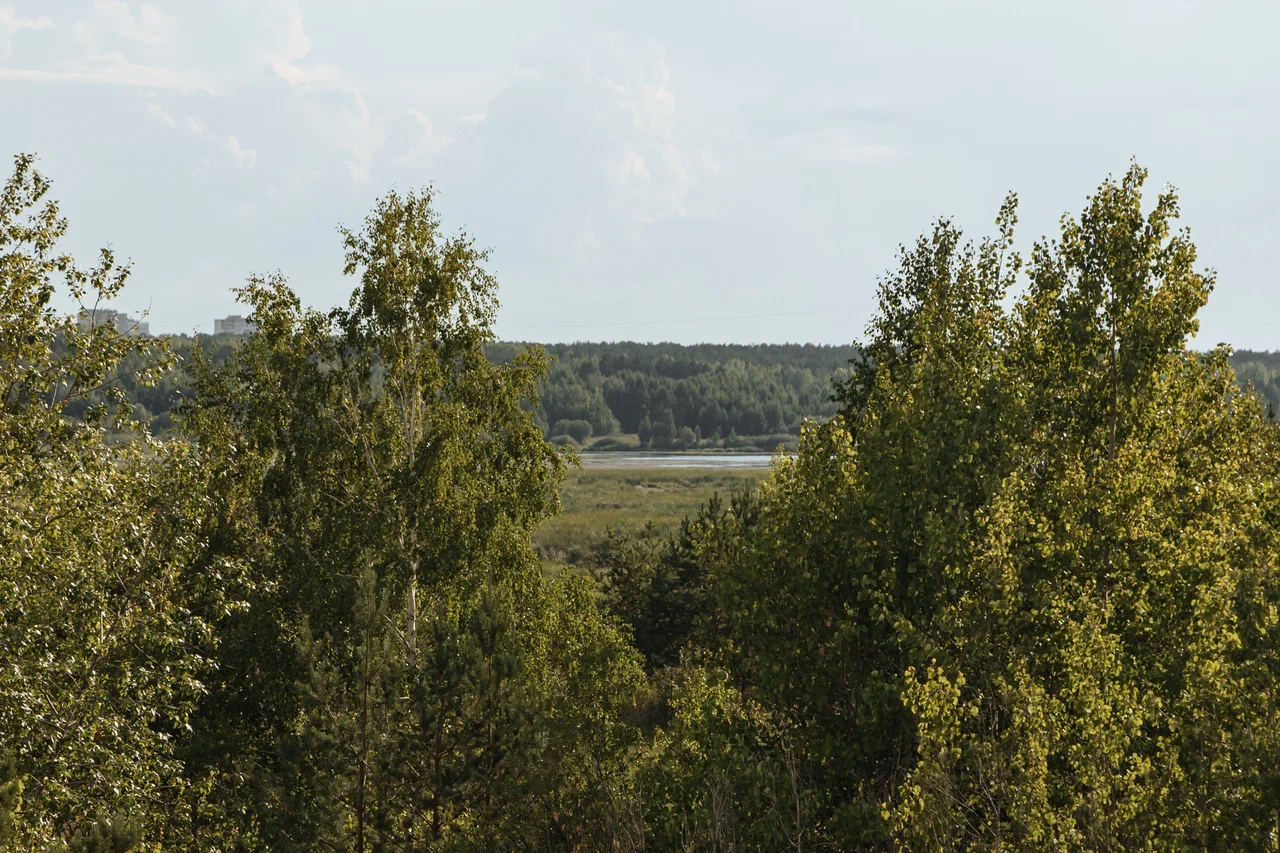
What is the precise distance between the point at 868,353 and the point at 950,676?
34.7 feet

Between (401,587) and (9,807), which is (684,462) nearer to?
(401,587)

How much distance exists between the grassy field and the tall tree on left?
205 feet

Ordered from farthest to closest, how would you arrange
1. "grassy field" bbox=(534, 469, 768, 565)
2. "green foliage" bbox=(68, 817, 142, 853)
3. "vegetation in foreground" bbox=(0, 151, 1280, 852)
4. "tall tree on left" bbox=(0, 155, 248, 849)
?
1. "grassy field" bbox=(534, 469, 768, 565)
2. "tall tree on left" bbox=(0, 155, 248, 849)
3. "green foliage" bbox=(68, 817, 142, 853)
4. "vegetation in foreground" bbox=(0, 151, 1280, 852)

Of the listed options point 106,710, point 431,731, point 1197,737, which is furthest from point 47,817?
point 1197,737

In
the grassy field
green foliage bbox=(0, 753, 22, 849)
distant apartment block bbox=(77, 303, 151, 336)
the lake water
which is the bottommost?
the grassy field

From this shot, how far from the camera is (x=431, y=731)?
65.5ft

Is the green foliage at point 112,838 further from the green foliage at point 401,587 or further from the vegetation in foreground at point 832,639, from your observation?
the green foliage at point 401,587

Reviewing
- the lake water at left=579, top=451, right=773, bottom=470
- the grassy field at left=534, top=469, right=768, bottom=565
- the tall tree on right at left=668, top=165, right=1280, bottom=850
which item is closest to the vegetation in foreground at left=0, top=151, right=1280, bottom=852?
the tall tree on right at left=668, top=165, right=1280, bottom=850

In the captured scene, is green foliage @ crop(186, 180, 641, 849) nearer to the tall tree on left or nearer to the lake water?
the tall tree on left

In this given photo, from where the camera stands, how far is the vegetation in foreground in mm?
11719

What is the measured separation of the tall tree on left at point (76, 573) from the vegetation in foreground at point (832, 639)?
0.22 feet

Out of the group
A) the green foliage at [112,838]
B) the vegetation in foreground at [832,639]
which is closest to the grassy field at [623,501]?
the vegetation in foreground at [832,639]

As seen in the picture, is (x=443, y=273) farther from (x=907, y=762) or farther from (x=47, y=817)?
(x=907, y=762)

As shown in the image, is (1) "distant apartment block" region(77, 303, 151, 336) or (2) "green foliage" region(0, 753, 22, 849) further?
(1) "distant apartment block" region(77, 303, 151, 336)
